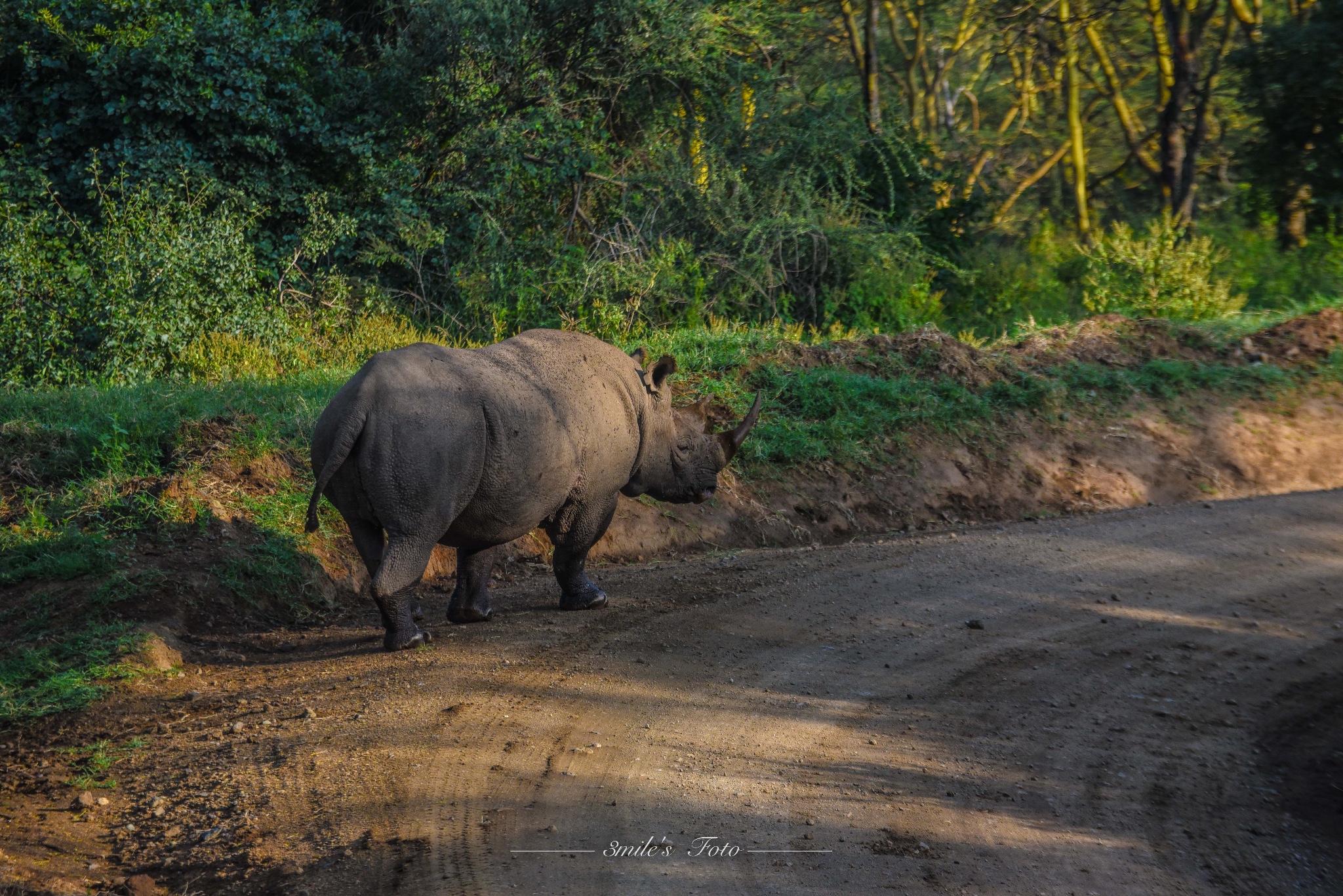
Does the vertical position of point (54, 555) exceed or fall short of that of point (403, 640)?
it exceeds it

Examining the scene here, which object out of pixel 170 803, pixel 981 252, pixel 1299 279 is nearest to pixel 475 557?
pixel 170 803

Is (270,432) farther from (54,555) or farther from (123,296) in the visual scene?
(123,296)

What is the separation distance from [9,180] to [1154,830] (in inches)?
535

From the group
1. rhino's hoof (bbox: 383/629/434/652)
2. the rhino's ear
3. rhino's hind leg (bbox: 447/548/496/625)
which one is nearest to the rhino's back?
the rhino's ear

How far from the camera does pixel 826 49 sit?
916 inches

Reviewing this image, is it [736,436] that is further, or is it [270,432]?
[270,432]

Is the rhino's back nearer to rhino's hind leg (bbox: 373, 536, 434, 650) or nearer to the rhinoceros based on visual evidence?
the rhinoceros

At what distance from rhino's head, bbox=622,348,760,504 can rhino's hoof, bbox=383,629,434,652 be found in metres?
1.91

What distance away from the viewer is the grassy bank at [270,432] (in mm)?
6637

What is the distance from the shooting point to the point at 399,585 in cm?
606

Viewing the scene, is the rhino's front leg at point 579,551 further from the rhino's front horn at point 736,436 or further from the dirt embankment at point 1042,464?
the dirt embankment at point 1042,464

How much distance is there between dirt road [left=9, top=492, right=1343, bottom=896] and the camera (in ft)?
13.5

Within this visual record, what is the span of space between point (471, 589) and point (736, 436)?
2028 millimetres

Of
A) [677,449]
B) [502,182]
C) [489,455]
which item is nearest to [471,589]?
[489,455]
